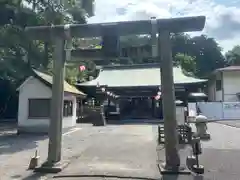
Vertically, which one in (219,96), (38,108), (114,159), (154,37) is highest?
(154,37)

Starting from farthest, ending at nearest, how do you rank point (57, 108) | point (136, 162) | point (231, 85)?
point (231, 85), point (136, 162), point (57, 108)

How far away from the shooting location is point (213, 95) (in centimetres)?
4047

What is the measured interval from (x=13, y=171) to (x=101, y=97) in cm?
1739

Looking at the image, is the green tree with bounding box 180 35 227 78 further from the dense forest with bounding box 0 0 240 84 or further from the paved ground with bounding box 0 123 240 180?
the paved ground with bounding box 0 123 240 180

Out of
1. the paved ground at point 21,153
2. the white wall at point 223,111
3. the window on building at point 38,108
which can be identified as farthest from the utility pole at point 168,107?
the white wall at point 223,111

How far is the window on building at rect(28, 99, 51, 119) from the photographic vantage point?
16.5m

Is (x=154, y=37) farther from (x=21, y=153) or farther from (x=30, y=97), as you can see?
(x=30, y=97)

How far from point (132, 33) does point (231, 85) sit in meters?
28.6

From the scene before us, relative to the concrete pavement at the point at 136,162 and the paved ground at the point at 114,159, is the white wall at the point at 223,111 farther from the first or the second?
the concrete pavement at the point at 136,162

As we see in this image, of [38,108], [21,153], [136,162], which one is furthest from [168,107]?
[38,108]

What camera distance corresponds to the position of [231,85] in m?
33.8

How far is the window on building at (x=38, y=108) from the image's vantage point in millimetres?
16547

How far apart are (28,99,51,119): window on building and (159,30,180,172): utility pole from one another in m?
10.3

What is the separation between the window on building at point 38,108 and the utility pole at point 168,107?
1026cm
